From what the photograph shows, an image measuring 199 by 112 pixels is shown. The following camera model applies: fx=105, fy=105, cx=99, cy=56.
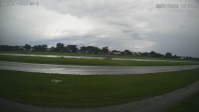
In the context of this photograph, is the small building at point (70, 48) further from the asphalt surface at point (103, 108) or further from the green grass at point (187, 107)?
the green grass at point (187, 107)

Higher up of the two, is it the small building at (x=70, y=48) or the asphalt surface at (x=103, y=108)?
the small building at (x=70, y=48)

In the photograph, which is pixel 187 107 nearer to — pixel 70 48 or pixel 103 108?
pixel 103 108

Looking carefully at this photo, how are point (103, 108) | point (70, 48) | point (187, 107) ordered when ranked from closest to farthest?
point (103, 108) → point (187, 107) → point (70, 48)

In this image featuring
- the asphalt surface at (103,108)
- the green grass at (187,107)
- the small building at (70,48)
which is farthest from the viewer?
the small building at (70,48)

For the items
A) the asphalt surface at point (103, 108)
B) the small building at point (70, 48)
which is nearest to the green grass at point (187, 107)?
the asphalt surface at point (103, 108)

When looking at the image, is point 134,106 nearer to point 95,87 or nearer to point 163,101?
point 163,101

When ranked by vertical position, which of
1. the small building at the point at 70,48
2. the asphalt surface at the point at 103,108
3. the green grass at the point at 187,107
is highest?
the small building at the point at 70,48

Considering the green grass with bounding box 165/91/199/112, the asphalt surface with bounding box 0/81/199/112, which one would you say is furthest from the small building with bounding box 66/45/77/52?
the green grass with bounding box 165/91/199/112

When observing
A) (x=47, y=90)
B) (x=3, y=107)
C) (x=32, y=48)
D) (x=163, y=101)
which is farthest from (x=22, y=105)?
(x=32, y=48)

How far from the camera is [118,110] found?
5801 millimetres

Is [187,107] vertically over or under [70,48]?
under

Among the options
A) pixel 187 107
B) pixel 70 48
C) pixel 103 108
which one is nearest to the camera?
pixel 103 108

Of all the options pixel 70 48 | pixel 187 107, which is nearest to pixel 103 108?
Answer: pixel 187 107

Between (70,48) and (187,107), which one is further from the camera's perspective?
(70,48)
